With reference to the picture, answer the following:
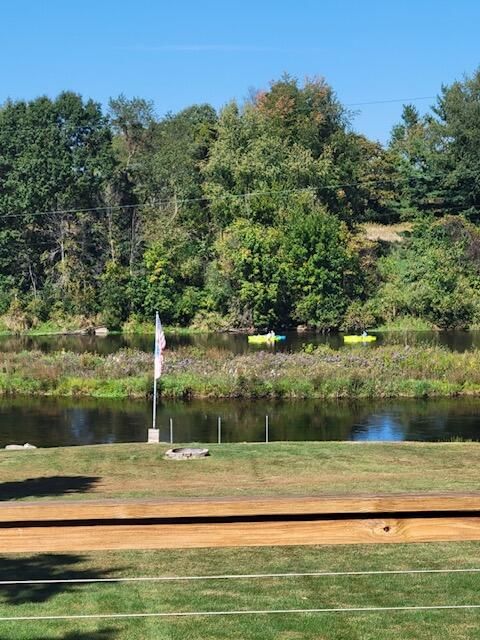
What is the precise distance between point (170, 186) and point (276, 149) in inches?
379

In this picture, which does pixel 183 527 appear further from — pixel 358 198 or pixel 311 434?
pixel 358 198

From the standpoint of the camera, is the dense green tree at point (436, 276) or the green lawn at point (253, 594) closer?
the green lawn at point (253, 594)

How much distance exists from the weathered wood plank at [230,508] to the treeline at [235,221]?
6418 centimetres

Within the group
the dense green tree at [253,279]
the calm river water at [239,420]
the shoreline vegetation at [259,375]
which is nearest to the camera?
the calm river water at [239,420]

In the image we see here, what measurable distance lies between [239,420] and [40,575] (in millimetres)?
26523

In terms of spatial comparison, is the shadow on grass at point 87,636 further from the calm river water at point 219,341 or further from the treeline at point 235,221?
the treeline at point 235,221

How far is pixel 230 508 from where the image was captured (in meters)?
5.09

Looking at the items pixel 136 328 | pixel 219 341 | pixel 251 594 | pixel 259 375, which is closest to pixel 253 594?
pixel 251 594

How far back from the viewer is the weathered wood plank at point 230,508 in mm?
5082

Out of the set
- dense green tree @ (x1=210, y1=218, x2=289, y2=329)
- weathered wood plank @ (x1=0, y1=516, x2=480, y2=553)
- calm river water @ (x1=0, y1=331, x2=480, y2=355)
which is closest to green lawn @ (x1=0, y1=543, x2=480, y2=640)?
weathered wood plank @ (x1=0, y1=516, x2=480, y2=553)

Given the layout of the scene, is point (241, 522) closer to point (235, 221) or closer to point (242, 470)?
point (242, 470)

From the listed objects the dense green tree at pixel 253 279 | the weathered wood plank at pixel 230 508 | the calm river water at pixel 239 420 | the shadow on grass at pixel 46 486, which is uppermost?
the dense green tree at pixel 253 279

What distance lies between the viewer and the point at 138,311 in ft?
240

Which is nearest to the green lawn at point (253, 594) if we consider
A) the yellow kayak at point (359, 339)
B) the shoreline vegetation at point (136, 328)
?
the yellow kayak at point (359, 339)
